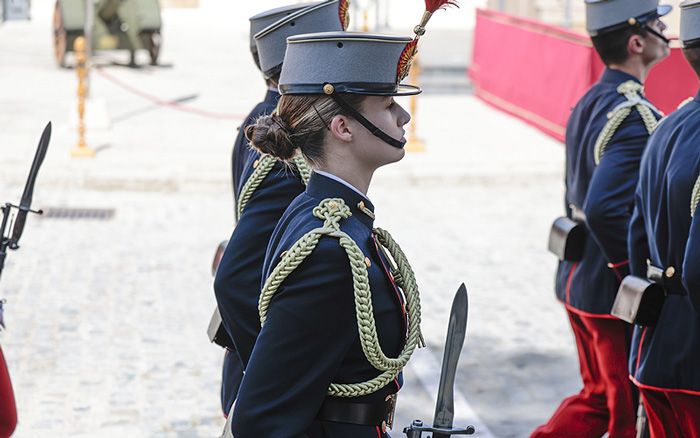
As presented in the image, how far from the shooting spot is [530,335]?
8.12 metres

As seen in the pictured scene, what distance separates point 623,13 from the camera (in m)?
5.48

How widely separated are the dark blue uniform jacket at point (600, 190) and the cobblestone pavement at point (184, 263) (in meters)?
1.08

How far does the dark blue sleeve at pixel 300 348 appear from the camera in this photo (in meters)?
2.84

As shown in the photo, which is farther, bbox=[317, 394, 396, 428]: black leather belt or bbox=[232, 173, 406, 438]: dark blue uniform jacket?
bbox=[317, 394, 396, 428]: black leather belt

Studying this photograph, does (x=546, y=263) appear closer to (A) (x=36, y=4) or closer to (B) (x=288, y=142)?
(B) (x=288, y=142)

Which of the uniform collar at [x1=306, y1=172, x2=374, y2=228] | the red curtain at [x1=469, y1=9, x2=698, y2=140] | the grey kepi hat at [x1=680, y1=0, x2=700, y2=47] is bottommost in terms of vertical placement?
the red curtain at [x1=469, y1=9, x2=698, y2=140]

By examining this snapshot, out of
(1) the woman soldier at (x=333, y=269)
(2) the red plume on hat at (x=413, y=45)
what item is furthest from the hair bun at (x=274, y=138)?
(2) the red plume on hat at (x=413, y=45)

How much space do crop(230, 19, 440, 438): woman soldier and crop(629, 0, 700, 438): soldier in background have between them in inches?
52.7

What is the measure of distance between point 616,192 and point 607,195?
0.04 metres

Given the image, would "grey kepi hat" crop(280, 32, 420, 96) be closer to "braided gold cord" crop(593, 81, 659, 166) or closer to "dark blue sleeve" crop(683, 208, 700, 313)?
"dark blue sleeve" crop(683, 208, 700, 313)

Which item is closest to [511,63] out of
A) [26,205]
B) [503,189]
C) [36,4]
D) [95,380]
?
[503,189]

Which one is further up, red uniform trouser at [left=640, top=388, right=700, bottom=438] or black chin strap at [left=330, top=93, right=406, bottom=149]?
black chin strap at [left=330, top=93, right=406, bottom=149]

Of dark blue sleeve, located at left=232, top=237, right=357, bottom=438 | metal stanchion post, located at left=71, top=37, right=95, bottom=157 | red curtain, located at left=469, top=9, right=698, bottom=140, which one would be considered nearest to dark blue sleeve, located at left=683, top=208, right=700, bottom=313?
dark blue sleeve, located at left=232, top=237, right=357, bottom=438

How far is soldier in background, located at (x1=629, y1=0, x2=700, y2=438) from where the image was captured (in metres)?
4.15
